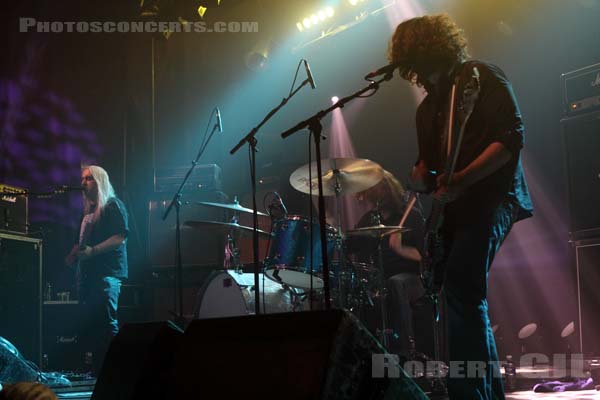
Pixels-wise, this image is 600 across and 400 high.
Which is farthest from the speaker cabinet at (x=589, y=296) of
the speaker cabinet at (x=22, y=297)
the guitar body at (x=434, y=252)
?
→ the speaker cabinet at (x=22, y=297)

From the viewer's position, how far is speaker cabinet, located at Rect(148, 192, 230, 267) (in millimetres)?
7117

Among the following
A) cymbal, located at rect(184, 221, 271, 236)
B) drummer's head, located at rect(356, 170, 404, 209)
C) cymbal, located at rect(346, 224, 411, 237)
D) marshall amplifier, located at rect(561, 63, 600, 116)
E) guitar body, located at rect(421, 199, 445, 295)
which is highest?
marshall amplifier, located at rect(561, 63, 600, 116)

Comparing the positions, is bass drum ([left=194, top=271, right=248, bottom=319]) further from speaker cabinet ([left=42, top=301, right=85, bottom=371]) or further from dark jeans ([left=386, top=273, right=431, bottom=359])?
speaker cabinet ([left=42, top=301, right=85, bottom=371])

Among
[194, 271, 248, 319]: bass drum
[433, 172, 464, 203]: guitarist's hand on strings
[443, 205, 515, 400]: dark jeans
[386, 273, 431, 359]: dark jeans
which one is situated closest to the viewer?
[443, 205, 515, 400]: dark jeans

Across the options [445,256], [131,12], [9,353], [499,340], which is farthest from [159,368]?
[131,12]

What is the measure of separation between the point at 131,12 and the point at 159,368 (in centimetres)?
732

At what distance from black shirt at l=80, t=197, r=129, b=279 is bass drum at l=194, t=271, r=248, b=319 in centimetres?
75

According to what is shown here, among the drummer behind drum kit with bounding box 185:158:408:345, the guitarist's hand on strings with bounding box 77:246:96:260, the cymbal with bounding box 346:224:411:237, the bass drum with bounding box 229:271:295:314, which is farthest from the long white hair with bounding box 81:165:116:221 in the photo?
the cymbal with bounding box 346:224:411:237

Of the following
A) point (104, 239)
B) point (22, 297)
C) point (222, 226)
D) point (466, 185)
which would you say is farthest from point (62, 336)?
point (466, 185)

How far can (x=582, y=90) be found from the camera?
466 cm

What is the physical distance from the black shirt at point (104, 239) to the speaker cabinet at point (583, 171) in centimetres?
382

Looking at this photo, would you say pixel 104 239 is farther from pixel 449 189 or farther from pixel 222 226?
pixel 449 189

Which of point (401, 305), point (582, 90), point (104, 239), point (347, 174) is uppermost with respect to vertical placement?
point (582, 90)

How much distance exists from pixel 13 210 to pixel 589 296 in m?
4.87
